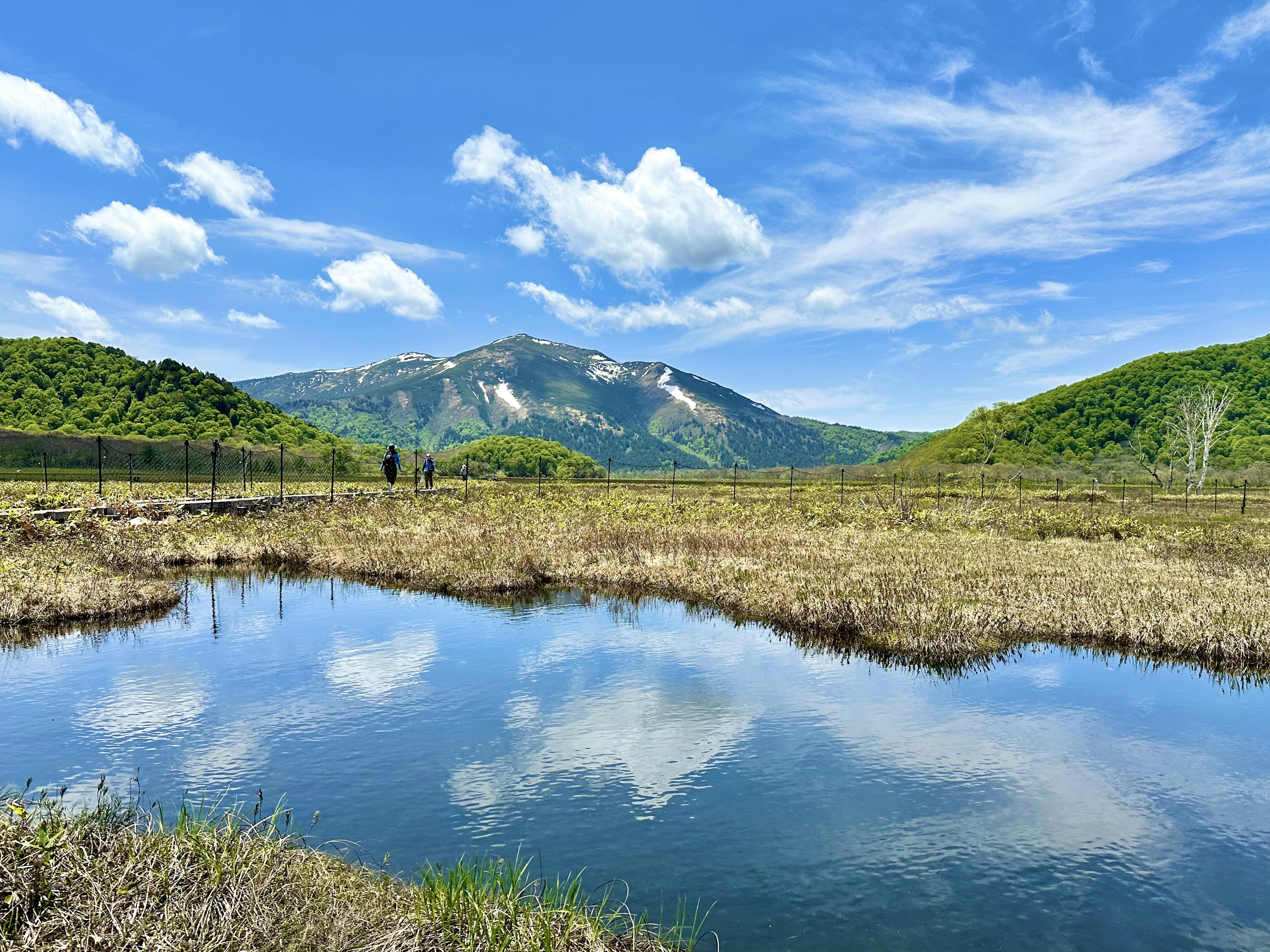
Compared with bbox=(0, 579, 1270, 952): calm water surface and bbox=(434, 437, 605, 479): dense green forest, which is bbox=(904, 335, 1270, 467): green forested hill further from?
bbox=(0, 579, 1270, 952): calm water surface

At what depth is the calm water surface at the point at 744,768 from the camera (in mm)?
7332

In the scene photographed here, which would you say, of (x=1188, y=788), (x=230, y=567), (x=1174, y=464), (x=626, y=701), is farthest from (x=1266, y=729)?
(x=1174, y=464)

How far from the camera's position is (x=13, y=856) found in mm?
5637

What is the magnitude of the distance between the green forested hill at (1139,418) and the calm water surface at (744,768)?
153m

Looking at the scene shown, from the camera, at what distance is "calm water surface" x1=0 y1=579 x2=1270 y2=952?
289 inches

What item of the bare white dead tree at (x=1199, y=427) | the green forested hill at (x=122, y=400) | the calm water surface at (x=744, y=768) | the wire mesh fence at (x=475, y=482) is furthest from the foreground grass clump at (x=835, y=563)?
the green forested hill at (x=122, y=400)

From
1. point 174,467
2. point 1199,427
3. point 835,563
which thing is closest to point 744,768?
point 835,563

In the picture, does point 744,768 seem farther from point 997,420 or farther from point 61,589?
point 997,420

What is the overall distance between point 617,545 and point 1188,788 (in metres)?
20.3

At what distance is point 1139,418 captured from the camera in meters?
184

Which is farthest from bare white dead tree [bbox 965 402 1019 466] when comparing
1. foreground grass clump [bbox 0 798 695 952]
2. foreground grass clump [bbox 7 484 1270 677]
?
foreground grass clump [bbox 0 798 695 952]

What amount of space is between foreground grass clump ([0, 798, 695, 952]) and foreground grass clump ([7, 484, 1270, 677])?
11.9 metres

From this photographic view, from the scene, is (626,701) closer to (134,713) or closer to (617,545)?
(134,713)

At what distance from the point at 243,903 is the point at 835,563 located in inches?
841
